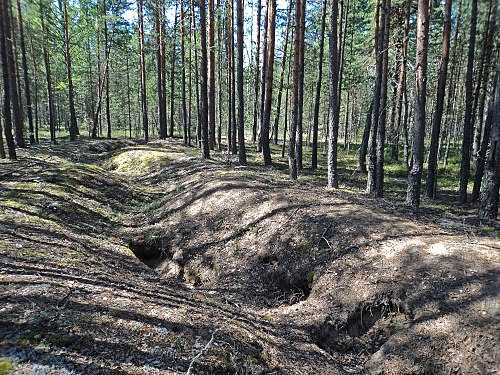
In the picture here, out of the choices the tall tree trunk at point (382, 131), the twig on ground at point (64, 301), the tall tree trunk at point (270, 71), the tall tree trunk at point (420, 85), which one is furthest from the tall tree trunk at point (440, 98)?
the twig on ground at point (64, 301)

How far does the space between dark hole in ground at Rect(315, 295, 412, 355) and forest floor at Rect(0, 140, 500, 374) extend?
0.07 ft

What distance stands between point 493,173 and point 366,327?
6800 mm

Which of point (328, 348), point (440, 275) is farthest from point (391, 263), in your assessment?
point (328, 348)

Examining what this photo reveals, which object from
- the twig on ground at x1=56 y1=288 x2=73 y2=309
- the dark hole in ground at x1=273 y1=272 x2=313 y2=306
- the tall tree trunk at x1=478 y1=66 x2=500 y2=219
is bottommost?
the dark hole in ground at x1=273 y1=272 x2=313 y2=306

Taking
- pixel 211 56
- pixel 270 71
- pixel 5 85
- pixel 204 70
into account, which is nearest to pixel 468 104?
pixel 270 71

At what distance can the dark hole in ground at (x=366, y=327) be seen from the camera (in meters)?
6.07

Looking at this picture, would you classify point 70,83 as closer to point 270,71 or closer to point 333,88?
point 270,71

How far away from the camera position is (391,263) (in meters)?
6.95

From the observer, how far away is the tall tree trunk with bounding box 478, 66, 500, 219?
9.66m

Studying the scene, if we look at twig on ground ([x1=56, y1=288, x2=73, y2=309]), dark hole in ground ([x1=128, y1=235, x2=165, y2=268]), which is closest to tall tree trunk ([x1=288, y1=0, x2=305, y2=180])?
dark hole in ground ([x1=128, y1=235, x2=165, y2=268])

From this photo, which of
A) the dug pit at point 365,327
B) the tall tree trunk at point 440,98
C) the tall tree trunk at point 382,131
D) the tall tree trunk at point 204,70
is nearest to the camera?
the dug pit at point 365,327

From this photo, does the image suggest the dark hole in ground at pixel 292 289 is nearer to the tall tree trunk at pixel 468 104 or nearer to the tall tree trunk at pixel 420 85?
the tall tree trunk at pixel 420 85

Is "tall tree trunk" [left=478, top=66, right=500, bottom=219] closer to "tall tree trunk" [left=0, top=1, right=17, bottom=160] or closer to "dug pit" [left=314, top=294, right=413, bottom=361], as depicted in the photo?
"dug pit" [left=314, top=294, right=413, bottom=361]

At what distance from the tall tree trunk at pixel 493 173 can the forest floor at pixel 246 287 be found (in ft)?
2.71
